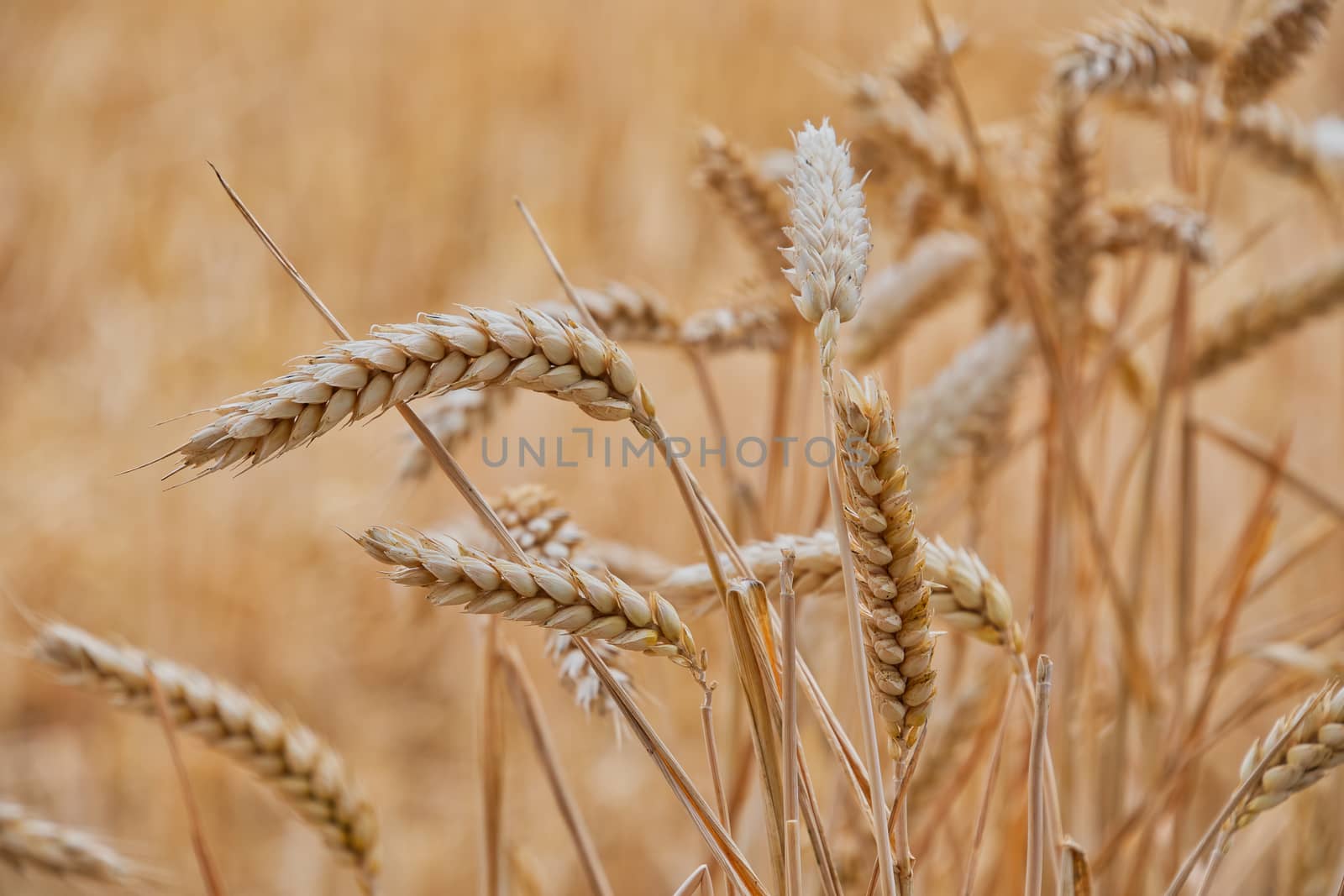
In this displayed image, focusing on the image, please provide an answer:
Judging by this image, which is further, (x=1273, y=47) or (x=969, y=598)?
(x=1273, y=47)

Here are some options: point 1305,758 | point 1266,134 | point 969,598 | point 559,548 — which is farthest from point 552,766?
point 1266,134

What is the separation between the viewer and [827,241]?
0.30 m

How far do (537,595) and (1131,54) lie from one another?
1.74 ft

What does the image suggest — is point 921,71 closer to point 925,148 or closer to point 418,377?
point 925,148

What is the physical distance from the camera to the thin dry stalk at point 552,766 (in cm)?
48

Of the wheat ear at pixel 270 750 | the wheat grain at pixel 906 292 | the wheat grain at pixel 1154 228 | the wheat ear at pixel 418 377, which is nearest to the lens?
the wheat ear at pixel 418 377

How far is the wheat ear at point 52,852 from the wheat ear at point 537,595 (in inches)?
18.1

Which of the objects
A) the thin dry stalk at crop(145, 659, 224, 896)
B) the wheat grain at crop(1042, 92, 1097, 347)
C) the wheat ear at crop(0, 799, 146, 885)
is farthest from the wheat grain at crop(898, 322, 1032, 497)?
the wheat ear at crop(0, 799, 146, 885)

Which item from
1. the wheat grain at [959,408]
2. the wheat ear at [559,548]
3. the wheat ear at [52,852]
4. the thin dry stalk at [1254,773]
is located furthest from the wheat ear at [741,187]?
the wheat ear at [52,852]

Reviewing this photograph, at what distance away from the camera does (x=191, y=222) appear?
2670 mm

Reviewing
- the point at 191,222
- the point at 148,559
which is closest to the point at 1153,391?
the point at 148,559

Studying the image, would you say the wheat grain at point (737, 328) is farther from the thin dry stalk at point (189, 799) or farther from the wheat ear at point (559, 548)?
Result: the thin dry stalk at point (189, 799)

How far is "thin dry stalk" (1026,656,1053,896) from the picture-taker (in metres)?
0.35

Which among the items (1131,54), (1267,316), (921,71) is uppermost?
(921,71)
